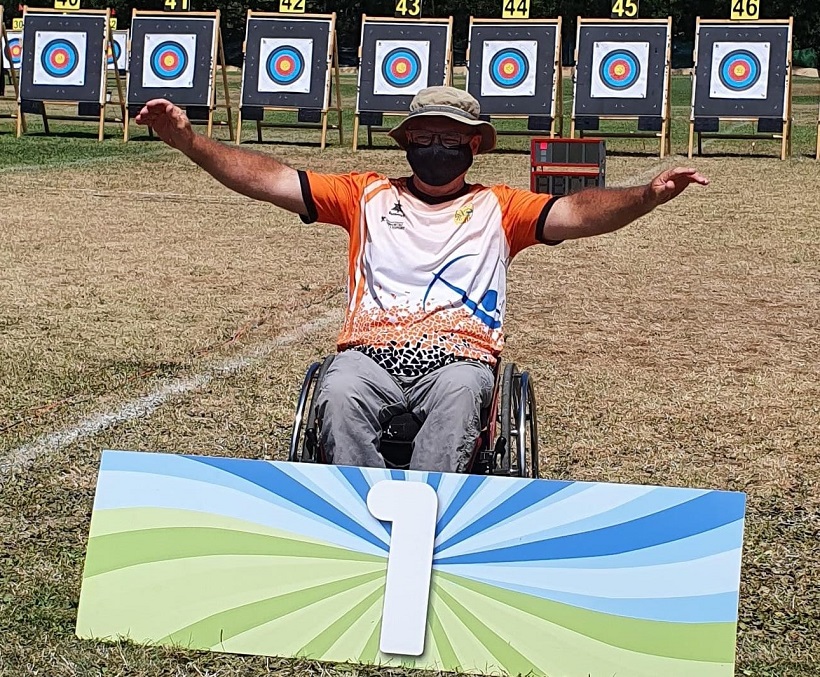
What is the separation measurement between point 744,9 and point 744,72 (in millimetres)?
1247

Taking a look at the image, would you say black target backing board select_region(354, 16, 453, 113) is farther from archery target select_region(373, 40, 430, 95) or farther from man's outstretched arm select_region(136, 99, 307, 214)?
man's outstretched arm select_region(136, 99, 307, 214)

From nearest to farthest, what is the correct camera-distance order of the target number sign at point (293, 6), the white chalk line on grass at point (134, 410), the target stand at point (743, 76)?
the white chalk line on grass at point (134, 410)
the target stand at point (743, 76)
the target number sign at point (293, 6)

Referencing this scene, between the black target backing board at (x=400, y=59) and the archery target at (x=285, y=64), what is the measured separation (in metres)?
0.76

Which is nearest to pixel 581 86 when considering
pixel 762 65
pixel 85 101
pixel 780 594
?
pixel 762 65

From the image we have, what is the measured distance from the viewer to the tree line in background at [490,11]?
5444 cm

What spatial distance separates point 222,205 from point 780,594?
8074mm

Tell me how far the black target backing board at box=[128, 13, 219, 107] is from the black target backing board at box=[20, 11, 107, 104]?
487mm

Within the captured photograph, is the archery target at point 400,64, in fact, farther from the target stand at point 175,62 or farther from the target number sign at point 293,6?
the target stand at point 175,62

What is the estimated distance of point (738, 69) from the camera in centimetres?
1706

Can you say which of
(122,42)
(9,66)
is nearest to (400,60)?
(9,66)

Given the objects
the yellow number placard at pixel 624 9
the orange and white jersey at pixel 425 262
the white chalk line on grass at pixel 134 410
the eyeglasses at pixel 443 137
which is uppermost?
the yellow number placard at pixel 624 9

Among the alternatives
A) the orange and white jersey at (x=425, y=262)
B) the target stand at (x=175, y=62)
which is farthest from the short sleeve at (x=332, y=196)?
the target stand at (x=175, y=62)

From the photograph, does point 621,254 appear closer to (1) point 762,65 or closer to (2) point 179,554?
(2) point 179,554

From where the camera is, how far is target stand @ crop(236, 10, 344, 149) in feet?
56.4
